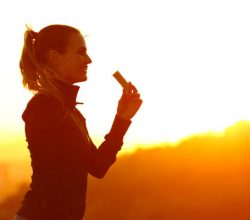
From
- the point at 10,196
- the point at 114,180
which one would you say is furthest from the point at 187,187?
the point at 10,196

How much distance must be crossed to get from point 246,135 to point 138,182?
6.07 meters

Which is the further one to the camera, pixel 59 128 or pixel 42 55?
pixel 42 55

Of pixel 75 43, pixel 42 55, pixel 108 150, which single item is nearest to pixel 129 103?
pixel 108 150

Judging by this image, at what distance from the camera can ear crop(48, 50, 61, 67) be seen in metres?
4.05

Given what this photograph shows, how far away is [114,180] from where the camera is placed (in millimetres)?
25641

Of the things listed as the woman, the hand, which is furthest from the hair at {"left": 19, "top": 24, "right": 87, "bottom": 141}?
the hand

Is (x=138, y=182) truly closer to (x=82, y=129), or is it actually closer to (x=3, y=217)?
(x=3, y=217)

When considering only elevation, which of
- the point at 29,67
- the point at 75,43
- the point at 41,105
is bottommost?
the point at 41,105

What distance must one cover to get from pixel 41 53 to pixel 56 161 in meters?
0.71

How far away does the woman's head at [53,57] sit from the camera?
4000mm

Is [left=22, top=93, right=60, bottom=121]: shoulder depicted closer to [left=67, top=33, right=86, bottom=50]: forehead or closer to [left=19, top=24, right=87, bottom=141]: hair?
[left=19, top=24, right=87, bottom=141]: hair

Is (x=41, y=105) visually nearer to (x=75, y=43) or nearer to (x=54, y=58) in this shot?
(x=54, y=58)

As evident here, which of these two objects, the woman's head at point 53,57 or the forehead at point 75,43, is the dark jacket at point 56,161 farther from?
the forehead at point 75,43

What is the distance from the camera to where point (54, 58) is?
4051 millimetres
